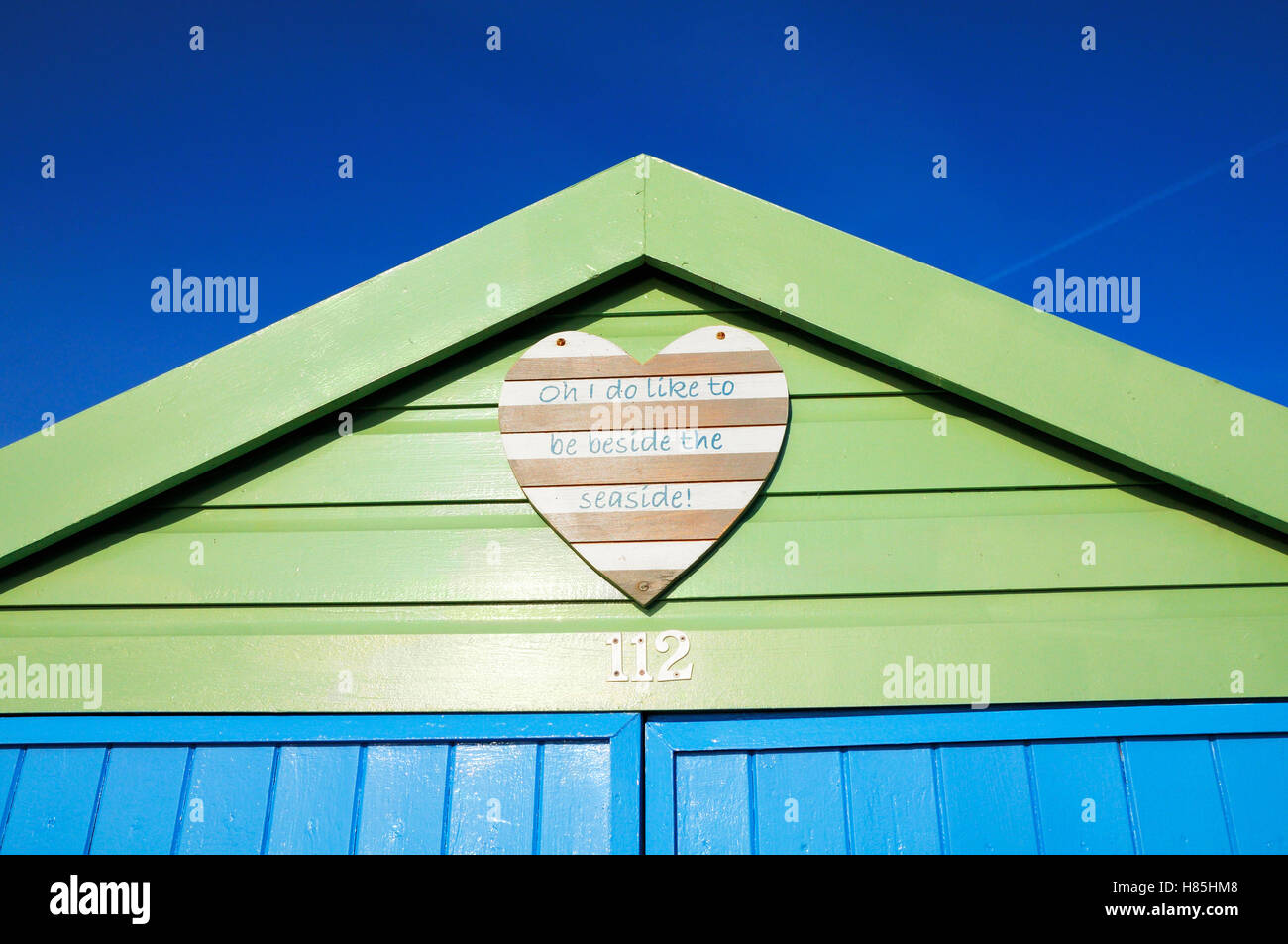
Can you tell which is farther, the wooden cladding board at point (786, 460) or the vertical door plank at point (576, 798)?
the wooden cladding board at point (786, 460)

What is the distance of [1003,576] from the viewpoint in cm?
219

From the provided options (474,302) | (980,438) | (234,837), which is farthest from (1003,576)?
(234,837)

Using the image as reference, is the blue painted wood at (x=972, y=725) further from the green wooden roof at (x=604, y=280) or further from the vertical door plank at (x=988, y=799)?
the green wooden roof at (x=604, y=280)

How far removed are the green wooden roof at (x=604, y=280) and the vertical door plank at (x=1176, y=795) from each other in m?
0.67

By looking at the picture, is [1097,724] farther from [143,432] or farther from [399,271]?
[143,432]

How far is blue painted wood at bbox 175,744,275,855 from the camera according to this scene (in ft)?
6.80

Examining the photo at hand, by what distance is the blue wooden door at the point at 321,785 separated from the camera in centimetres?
205

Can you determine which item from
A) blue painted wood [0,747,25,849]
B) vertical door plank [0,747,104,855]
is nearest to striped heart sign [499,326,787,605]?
vertical door plank [0,747,104,855]

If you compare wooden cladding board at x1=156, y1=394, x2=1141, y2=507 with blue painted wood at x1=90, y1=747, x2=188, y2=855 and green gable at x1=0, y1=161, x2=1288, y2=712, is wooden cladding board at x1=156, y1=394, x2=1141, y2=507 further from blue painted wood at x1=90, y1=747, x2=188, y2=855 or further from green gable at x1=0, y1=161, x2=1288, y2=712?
blue painted wood at x1=90, y1=747, x2=188, y2=855

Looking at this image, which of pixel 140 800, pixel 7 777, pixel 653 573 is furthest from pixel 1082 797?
pixel 7 777

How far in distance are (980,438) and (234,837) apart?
2310 mm

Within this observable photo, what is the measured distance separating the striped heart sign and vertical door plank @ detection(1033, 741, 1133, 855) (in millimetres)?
1047
